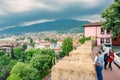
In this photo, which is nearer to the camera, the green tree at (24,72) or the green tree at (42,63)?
the green tree at (24,72)

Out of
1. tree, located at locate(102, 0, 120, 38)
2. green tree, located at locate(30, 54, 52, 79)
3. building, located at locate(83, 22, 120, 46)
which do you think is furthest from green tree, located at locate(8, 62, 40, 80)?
tree, located at locate(102, 0, 120, 38)

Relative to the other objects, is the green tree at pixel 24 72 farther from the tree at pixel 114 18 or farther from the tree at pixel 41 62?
the tree at pixel 114 18

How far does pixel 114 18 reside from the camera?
3475 cm

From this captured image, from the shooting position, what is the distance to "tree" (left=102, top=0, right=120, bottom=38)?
34.3 metres

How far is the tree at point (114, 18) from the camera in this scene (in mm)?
34291

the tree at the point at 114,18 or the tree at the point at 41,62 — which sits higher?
the tree at the point at 114,18

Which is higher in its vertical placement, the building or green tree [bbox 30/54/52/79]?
the building

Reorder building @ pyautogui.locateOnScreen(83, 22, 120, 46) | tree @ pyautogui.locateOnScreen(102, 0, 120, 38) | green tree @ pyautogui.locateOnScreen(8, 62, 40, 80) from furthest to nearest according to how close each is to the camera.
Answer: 1. building @ pyautogui.locateOnScreen(83, 22, 120, 46)
2. green tree @ pyautogui.locateOnScreen(8, 62, 40, 80)
3. tree @ pyautogui.locateOnScreen(102, 0, 120, 38)

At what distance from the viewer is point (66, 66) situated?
413 centimetres

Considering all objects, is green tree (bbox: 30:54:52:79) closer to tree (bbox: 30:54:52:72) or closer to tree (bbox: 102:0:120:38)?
tree (bbox: 30:54:52:72)

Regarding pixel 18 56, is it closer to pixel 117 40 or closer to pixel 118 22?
pixel 117 40

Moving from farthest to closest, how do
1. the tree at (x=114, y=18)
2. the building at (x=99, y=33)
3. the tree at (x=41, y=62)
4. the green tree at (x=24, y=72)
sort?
the tree at (x=41, y=62)
the building at (x=99, y=33)
the green tree at (x=24, y=72)
the tree at (x=114, y=18)

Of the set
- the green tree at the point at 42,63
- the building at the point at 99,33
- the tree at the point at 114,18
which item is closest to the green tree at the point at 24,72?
the green tree at the point at 42,63

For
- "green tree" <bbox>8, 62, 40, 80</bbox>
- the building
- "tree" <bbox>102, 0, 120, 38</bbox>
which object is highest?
"tree" <bbox>102, 0, 120, 38</bbox>
